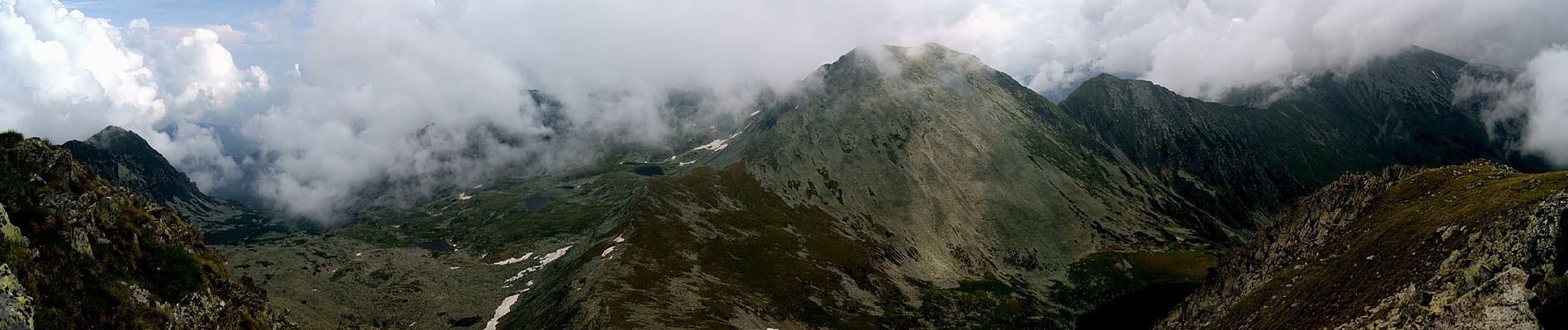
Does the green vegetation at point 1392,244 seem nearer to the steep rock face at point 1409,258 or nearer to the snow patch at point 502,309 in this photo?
the steep rock face at point 1409,258

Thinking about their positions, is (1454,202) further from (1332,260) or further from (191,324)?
(191,324)

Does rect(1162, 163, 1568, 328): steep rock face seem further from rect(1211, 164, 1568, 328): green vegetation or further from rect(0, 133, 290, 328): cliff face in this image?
rect(0, 133, 290, 328): cliff face

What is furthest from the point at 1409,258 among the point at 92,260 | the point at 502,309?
the point at 502,309

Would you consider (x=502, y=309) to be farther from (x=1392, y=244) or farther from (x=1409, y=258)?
(x=1409, y=258)

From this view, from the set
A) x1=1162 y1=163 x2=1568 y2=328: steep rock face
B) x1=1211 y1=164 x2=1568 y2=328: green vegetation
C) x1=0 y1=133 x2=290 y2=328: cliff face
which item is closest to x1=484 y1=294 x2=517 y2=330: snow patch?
x1=0 y1=133 x2=290 y2=328: cliff face

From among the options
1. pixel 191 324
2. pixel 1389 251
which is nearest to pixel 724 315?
pixel 191 324

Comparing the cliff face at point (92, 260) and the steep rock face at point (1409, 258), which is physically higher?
the cliff face at point (92, 260)

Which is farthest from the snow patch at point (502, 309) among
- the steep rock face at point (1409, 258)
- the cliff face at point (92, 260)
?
the steep rock face at point (1409, 258)
